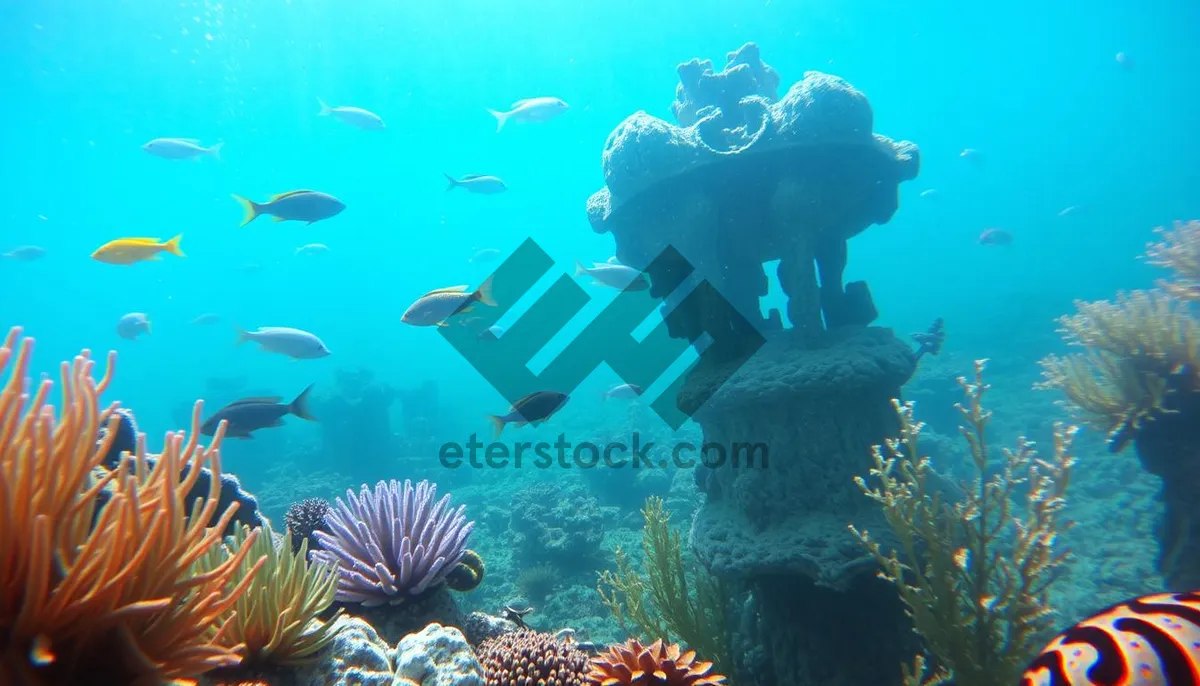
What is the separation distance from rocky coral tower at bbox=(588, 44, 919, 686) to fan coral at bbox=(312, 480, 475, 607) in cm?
324

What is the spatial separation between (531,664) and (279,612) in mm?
1276

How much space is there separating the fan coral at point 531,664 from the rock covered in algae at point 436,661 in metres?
0.15

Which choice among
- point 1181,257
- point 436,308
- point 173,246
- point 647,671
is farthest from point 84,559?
point 1181,257

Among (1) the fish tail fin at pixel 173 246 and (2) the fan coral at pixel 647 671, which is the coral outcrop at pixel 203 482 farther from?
(1) the fish tail fin at pixel 173 246

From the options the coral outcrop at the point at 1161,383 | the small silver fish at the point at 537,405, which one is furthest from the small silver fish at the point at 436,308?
the coral outcrop at the point at 1161,383

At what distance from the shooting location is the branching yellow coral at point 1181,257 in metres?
6.39

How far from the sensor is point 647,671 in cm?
254

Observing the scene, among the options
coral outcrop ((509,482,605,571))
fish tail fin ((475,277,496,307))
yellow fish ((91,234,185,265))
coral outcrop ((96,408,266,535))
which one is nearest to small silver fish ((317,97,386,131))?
yellow fish ((91,234,185,265))

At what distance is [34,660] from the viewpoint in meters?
1.03

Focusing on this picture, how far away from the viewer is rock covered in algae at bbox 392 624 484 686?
2.30 metres

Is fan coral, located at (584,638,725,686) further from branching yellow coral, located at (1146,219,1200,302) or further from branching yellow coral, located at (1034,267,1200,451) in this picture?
branching yellow coral, located at (1146,219,1200,302)

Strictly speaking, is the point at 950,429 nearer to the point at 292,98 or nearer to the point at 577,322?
the point at 292,98

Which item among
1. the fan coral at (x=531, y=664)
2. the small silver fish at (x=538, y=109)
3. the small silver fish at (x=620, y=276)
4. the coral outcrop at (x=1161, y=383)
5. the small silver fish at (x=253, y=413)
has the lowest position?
the fan coral at (x=531, y=664)

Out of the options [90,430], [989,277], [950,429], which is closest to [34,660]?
[90,430]
